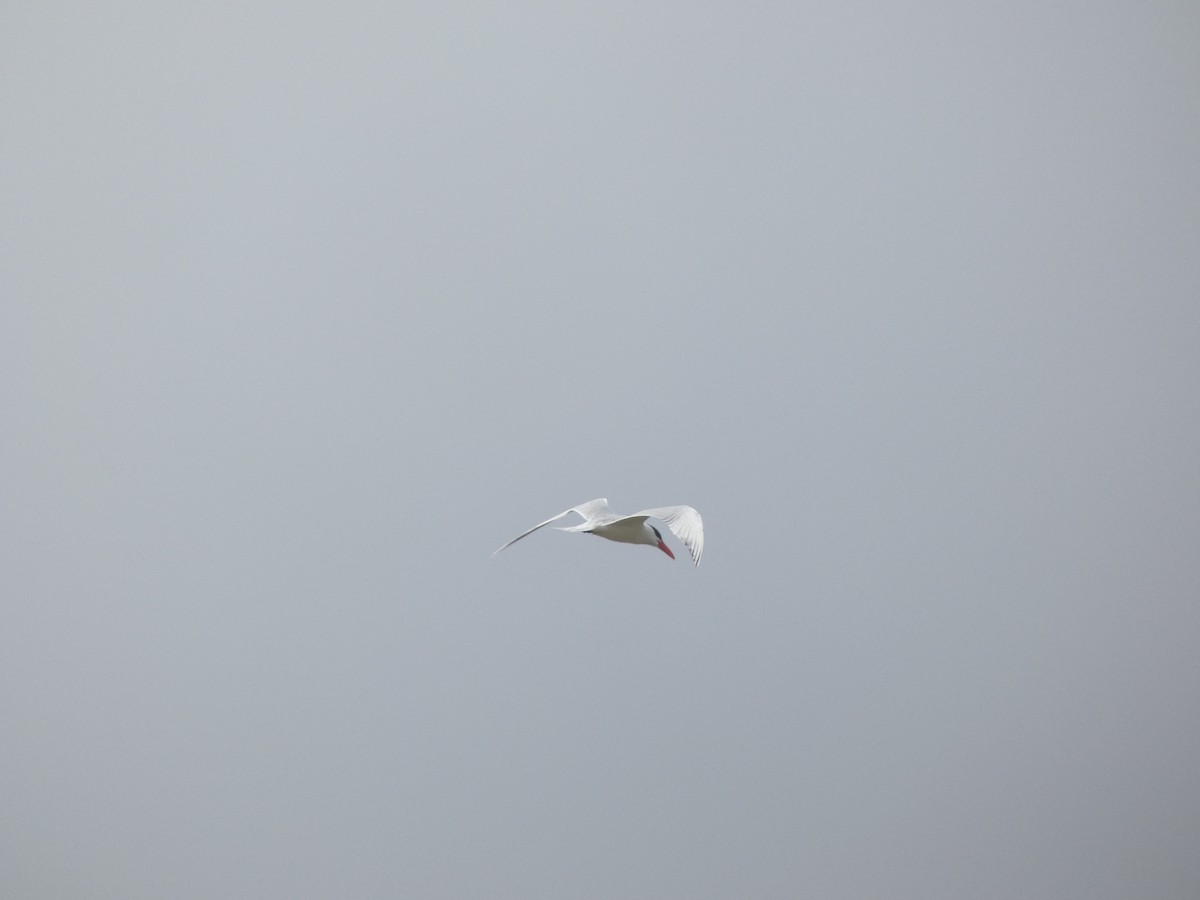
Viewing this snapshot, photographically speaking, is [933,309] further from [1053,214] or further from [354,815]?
[354,815]

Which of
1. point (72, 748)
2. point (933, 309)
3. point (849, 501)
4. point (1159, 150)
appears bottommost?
point (72, 748)

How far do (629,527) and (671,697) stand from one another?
7.92 ft

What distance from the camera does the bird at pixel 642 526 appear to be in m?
1.80

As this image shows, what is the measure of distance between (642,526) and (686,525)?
33 cm

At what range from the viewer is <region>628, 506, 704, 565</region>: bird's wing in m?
1.76

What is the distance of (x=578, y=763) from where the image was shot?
4.44 meters

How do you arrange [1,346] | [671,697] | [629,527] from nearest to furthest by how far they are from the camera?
[629,527] < [671,697] < [1,346]

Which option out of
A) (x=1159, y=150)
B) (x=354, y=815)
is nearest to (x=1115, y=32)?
(x=1159, y=150)

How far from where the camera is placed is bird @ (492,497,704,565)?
180 cm

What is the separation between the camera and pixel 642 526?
220cm

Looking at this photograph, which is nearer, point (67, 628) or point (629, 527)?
point (629, 527)

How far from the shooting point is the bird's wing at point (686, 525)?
1765mm

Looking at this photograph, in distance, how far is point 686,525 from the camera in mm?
1869

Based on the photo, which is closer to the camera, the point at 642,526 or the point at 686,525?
the point at 686,525
